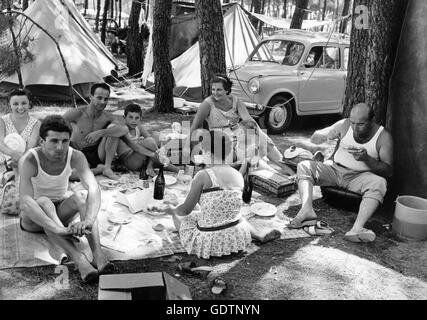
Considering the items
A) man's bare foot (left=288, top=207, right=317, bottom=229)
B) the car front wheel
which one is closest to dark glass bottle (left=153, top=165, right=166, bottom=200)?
man's bare foot (left=288, top=207, right=317, bottom=229)

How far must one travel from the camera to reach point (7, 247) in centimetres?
377

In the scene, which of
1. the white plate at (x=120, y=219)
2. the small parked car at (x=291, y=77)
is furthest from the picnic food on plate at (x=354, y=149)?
the small parked car at (x=291, y=77)

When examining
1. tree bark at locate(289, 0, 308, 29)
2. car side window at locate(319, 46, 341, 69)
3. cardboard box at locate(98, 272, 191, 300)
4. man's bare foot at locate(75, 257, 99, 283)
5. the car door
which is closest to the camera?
cardboard box at locate(98, 272, 191, 300)

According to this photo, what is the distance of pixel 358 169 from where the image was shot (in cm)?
479

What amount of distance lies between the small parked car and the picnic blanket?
3.92 m

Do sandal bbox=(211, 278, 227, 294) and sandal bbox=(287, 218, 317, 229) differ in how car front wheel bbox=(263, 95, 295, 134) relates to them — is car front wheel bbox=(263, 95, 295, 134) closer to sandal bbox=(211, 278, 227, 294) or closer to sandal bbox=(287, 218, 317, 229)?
sandal bbox=(287, 218, 317, 229)

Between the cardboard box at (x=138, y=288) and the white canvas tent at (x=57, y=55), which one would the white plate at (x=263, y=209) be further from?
the white canvas tent at (x=57, y=55)

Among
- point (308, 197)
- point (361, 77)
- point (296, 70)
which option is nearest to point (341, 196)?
point (308, 197)

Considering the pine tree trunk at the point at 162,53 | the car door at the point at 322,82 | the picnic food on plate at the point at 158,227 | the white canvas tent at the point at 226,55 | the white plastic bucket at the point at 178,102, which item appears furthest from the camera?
the white canvas tent at the point at 226,55

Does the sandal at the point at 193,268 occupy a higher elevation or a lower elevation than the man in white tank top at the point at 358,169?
lower

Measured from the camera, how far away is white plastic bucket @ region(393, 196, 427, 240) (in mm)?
4340

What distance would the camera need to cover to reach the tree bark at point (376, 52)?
4949 mm

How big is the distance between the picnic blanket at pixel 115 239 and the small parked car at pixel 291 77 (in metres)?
3.92
